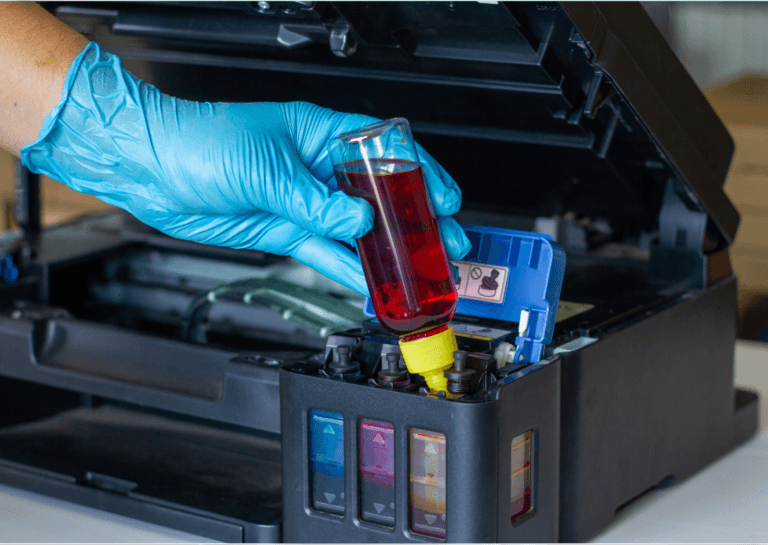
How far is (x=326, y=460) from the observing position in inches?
35.3

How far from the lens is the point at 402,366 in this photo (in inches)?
34.5

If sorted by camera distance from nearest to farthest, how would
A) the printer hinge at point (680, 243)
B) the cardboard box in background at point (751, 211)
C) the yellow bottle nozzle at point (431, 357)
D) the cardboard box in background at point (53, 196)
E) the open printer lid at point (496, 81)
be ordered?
the yellow bottle nozzle at point (431, 357)
the open printer lid at point (496, 81)
the printer hinge at point (680, 243)
the cardboard box in background at point (751, 211)
the cardboard box in background at point (53, 196)

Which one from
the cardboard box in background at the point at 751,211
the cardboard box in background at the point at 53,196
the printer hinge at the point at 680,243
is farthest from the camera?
the cardboard box in background at the point at 53,196

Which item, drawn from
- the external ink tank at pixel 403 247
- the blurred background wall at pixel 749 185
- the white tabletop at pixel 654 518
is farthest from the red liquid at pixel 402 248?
the blurred background wall at pixel 749 185

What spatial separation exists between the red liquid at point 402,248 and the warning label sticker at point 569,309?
21cm

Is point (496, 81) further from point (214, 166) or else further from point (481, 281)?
point (214, 166)

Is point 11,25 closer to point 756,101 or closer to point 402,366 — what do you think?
point 402,366

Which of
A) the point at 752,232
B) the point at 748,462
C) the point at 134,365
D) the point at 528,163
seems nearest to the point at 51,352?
the point at 134,365

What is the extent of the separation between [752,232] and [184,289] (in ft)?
6.42

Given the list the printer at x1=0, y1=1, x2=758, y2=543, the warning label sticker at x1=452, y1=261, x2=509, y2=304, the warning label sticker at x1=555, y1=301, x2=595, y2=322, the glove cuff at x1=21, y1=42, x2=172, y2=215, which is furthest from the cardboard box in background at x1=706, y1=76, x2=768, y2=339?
the glove cuff at x1=21, y1=42, x2=172, y2=215

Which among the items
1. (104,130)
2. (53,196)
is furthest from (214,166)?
(53,196)

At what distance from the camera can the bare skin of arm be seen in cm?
91

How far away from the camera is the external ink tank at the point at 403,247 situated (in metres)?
0.85

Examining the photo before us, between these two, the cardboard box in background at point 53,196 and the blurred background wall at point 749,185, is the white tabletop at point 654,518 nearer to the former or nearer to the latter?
the blurred background wall at point 749,185
